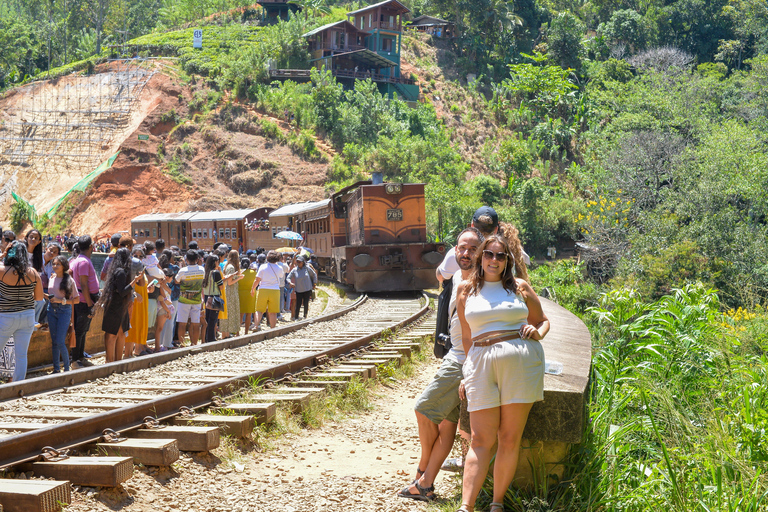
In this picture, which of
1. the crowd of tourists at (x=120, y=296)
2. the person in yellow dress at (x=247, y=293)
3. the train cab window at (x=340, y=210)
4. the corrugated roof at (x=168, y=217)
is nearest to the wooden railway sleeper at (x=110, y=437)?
the crowd of tourists at (x=120, y=296)

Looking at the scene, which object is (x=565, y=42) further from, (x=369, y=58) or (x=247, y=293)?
(x=247, y=293)

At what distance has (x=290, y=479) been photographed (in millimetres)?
4750

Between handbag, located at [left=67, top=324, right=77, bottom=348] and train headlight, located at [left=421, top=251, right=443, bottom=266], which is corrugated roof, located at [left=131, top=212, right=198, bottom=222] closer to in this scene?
train headlight, located at [left=421, top=251, right=443, bottom=266]

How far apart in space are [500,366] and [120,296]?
669 centimetres

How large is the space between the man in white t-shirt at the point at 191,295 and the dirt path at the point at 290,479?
4.85m

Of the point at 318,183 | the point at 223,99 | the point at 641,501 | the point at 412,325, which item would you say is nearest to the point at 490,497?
the point at 641,501

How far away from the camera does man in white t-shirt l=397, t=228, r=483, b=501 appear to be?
4324mm

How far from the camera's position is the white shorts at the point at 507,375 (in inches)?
142

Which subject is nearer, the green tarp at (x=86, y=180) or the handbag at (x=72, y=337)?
the handbag at (x=72, y=337)

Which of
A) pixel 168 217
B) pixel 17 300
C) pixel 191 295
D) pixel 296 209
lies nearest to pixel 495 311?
pixel 17 300

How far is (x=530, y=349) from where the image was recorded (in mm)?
3654

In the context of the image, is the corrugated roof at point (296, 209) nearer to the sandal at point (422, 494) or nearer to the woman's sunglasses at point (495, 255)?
the sandal at point (422, 494)

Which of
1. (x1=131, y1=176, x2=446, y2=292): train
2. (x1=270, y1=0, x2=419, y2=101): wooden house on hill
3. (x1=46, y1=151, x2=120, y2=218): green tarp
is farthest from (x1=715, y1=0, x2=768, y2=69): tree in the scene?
(x1=46, y1=151, x2=120, y2=218): green tarp

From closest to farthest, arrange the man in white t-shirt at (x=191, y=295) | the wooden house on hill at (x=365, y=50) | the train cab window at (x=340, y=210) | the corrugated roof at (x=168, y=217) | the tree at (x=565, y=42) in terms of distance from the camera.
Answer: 1. the man in white t-shirt at (x=191, y=295)
2. the train cab window at (x=340, y=210)
3. the corrugated roof at (x=168, y=217)
4. the wooden house on hill at (x=365, y=50)
5. the tree at (x=565, y=42)
